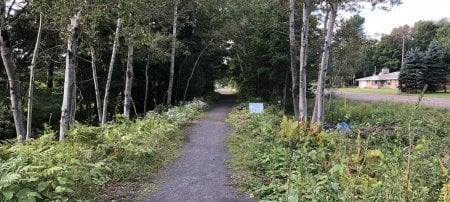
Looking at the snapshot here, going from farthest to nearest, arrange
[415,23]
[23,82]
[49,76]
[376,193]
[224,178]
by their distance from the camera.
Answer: [415,23] → [49,76] → [23,82] → [224,178] → [376,193]

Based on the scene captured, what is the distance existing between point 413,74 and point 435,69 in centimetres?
258

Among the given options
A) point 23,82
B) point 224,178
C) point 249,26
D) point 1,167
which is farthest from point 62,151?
point 249,26

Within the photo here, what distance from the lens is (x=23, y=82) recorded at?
2392 cm

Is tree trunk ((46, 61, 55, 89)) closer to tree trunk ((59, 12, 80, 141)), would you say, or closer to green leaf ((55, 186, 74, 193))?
tree trunk ((59, 12, 80, 141))

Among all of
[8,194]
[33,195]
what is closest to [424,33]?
[33,195]

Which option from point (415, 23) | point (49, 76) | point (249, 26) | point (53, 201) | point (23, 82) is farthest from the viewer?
point (415, 23)

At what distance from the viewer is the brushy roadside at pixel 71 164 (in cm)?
490

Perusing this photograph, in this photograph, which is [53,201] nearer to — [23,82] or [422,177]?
[422,177]

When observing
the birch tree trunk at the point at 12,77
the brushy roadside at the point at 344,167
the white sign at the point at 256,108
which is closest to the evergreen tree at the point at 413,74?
the white sign at the point at 256,108

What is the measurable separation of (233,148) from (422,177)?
252 inches

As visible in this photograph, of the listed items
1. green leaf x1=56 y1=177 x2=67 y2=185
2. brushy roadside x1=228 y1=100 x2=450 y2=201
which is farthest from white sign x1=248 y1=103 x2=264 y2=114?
green leaf x1=56 y1=177 x2=67 y2=185

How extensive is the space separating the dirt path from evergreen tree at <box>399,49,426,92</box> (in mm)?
43549

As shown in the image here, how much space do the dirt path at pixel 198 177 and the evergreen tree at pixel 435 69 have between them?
146ft

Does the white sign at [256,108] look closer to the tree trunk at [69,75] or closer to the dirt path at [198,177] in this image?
the dirt path at [198,177]
